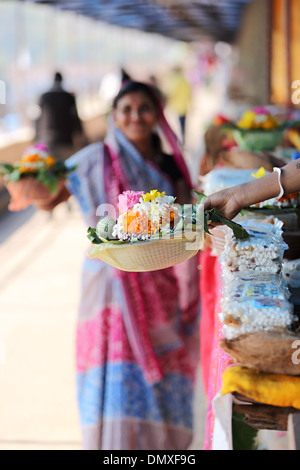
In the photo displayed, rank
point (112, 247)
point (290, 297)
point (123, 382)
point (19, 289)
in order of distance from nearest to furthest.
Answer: point (112, 247) → point (290, 297) → point (123, 382) → point (19, 289)

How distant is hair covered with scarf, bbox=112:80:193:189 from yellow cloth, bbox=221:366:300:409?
171 centimetres

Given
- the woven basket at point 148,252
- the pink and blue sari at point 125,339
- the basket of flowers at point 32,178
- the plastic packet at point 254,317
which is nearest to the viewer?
the plastic packet at point 254,317

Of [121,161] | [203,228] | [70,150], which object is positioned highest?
[70,150]

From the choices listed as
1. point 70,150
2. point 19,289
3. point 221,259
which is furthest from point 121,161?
point 70,150

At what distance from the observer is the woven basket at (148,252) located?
118 centimetres

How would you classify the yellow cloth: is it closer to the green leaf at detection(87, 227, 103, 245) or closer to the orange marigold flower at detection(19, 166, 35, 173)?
the green leaf at detection(87, 227, 103, 245)

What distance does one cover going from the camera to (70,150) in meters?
7.23

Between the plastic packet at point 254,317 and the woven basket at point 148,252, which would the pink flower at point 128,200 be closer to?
the woven basket at point 148,252

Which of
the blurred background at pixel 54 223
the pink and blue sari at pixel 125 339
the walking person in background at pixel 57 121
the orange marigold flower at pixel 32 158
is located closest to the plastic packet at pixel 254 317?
the pink and blue sari at pixel 125 339

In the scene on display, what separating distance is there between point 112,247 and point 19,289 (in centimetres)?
398

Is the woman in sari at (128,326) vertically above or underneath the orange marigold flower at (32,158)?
underneath

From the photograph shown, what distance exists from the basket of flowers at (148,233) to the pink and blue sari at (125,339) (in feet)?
3.94

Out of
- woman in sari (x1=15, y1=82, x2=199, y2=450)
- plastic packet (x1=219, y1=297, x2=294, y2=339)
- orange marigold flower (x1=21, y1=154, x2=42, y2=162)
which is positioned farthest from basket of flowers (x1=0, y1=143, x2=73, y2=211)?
plastic packet (x1=219, y1=297, x2=294, y2=339)
